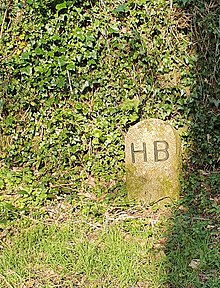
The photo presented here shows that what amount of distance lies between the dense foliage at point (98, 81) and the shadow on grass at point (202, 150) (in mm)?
11

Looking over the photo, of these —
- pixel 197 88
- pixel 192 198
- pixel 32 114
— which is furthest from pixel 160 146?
pixel 32 114

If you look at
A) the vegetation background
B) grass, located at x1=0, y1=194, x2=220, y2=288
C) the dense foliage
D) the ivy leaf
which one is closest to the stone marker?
grass, located at x1=0, y1=194, x2=220, y2=288

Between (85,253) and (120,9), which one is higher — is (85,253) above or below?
below

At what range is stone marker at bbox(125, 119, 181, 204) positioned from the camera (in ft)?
13.9

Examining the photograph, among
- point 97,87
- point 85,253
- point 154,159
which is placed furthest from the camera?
point 97,87

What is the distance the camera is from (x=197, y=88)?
4828 millimetres

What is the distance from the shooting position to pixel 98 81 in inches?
191

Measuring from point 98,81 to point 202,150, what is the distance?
53.0 inches

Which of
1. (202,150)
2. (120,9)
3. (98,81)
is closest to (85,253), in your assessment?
(202,150)

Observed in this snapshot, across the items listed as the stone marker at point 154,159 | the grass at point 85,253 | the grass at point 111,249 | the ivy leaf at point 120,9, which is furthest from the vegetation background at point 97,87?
the grass at point 85,253

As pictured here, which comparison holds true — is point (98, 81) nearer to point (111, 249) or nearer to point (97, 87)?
point (97, 87)

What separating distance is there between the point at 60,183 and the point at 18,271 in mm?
1358

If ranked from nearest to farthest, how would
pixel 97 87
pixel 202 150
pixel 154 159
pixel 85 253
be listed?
pixel 85 253 < pixel 154 159 < pixel 202 150 < pixel 97 87

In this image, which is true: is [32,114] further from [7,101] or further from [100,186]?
[100,186]
